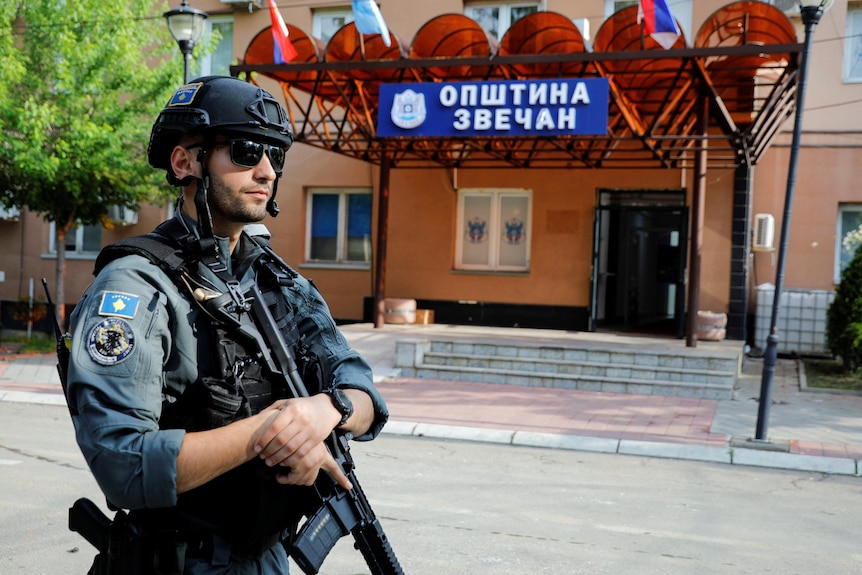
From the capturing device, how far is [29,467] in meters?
6.85

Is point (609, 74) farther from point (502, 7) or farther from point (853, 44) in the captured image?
point (853, 44)

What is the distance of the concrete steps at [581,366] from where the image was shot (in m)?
11.9

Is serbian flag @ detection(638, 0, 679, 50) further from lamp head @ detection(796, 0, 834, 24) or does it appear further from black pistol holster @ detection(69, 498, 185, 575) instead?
black pistol holster @ detection(69, 498, 185, 575)

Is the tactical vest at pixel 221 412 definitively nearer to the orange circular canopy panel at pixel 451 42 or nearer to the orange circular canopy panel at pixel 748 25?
the orange circular canopy panel at pixel 748 25

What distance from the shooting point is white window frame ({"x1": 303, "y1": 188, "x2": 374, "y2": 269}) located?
1811 cm

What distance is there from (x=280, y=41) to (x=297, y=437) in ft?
40.0

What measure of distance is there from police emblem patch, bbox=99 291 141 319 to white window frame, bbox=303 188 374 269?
16301 millimetres

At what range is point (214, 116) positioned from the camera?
195 cm

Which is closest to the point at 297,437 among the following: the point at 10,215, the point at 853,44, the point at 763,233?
the point at 763,233

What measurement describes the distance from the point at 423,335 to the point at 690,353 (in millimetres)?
4415

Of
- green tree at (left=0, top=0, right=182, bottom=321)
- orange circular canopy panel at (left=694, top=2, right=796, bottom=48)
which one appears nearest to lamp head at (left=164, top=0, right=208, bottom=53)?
green tree at (left=0, top=0, right=182, bottom=321)

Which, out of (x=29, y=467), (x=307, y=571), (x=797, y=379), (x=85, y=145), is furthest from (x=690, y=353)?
(x=307, y=571)

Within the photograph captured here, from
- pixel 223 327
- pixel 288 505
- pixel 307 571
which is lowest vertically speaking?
pixel 307 571

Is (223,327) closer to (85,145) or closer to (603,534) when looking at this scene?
(603,534)
